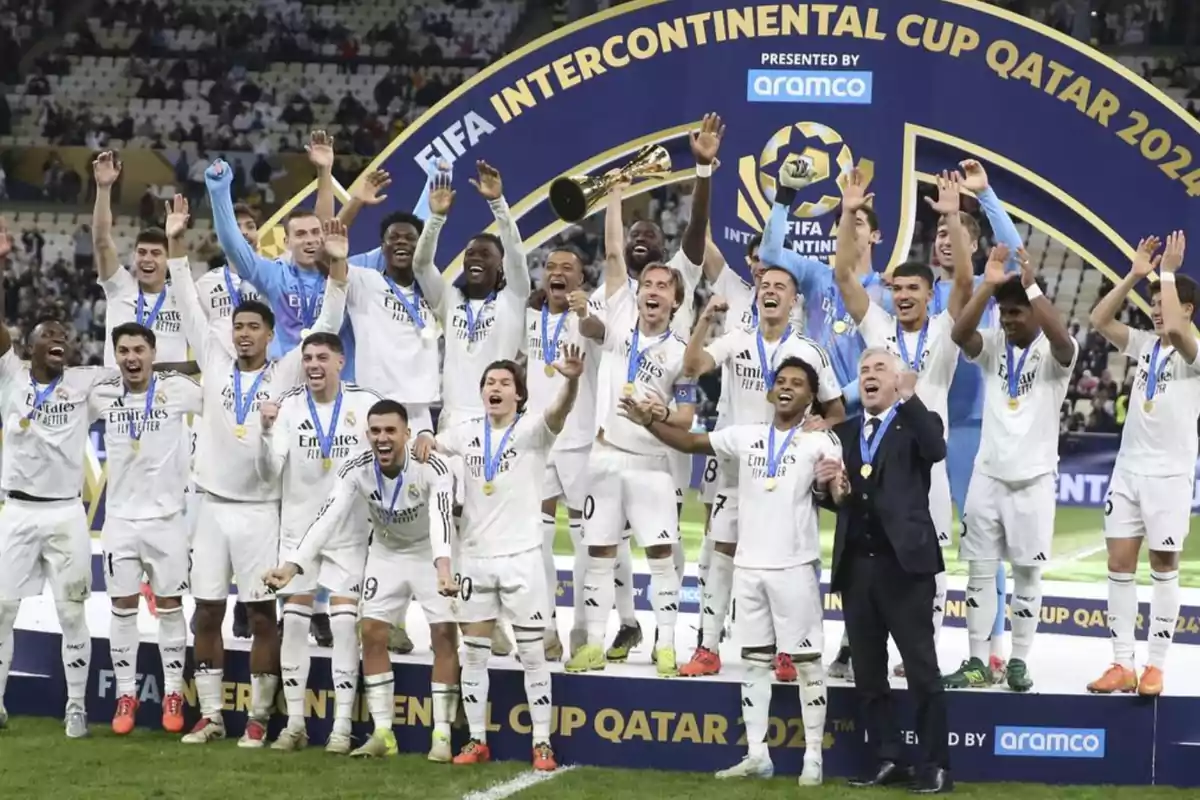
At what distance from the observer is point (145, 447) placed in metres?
8.44

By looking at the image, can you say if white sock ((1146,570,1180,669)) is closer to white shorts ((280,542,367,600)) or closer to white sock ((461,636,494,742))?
Result: white sock ((461,636,494,742))

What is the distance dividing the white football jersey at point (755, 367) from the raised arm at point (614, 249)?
2.18ft

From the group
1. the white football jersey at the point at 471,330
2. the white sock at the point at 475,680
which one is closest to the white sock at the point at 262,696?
the white sock at the point at 475,680

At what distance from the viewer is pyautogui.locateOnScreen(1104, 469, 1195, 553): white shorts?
8109 mm

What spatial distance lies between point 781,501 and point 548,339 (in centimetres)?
192

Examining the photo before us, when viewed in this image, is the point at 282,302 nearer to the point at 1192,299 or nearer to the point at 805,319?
the point at 805,319

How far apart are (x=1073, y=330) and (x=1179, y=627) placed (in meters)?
11.0

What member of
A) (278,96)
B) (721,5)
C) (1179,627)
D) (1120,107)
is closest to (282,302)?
(721,5)

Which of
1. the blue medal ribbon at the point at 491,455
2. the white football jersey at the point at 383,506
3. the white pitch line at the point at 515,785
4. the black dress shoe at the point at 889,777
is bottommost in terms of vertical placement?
the white pitch line at the point at 515,785

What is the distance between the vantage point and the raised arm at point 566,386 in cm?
753

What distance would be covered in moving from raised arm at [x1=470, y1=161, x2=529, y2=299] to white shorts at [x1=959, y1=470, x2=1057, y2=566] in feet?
8.07

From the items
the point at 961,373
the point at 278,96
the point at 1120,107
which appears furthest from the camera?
the point at 278,96

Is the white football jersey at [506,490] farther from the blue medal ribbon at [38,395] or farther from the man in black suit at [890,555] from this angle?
the blue medal ribbon at [38,395]

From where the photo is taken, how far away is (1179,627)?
1066 cm
